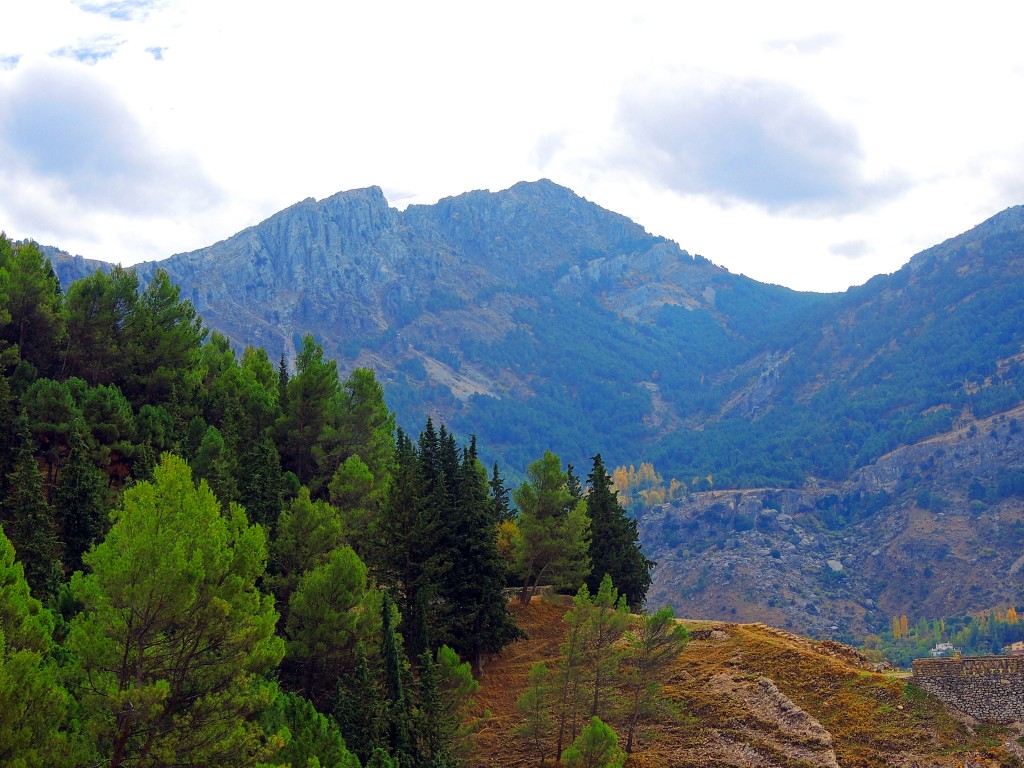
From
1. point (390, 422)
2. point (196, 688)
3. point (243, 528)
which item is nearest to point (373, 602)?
point (243, 528)

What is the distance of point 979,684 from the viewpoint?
3891 cm

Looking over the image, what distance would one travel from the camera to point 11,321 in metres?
55.8

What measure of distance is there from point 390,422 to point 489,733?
96.2 feet

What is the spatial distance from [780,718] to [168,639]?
27.6 metres

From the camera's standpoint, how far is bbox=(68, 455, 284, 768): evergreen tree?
23.2m

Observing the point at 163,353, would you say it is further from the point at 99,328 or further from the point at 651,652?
the point at 651,652

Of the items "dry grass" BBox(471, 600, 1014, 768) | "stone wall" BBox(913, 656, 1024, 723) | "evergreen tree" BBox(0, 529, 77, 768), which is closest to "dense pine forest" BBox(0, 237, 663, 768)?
"evergreen tree" BBox(0, 529, 77, 768)

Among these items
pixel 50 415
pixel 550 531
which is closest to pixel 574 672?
pixel 550 531

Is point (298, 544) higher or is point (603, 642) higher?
point (298, 544)

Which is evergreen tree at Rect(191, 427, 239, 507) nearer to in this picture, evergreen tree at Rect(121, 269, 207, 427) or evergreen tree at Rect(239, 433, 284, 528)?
evergreen tree at Rect(239, 433, 284, 528)

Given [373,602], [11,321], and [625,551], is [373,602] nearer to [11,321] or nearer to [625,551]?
[625,551]

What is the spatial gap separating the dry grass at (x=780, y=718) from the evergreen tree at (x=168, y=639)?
56.5 ft

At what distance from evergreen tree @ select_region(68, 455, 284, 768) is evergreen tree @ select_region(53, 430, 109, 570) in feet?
59.8

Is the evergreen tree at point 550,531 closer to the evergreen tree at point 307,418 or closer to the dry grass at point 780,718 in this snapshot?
the dry grass at point 780,718
